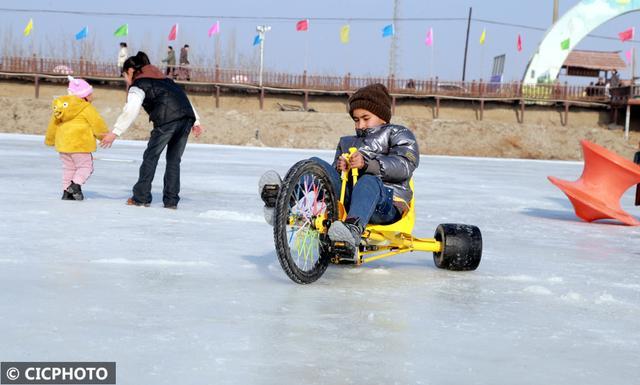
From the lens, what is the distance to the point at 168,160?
26.0 feet

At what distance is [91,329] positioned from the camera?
10.3ft

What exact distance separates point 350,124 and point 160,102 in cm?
2999

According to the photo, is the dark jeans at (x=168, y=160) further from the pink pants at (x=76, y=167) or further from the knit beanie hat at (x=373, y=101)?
the knit beanie hat at (x=373, y=101)

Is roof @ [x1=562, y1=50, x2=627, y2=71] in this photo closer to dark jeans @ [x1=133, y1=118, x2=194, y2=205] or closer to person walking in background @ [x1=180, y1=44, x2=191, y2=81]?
person walking in background @ [x1=180, y1=44, x2=191, y2=81]

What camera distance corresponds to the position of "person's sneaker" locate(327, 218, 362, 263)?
4.10m

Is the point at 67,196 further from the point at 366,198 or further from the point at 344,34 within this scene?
the point at 344,34

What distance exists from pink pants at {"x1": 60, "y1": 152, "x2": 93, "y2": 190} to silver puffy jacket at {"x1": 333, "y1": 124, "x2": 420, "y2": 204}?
3966mm

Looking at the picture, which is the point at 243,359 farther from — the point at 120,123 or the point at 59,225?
the point at 120,123

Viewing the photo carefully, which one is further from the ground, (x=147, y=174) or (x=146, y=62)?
(x=146, y=62)

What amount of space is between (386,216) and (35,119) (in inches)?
1354

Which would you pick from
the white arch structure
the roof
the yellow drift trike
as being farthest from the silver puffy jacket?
the roof


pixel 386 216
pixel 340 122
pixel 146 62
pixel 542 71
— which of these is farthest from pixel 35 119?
pixel 386 216

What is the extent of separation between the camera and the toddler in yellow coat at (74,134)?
789 centimetres

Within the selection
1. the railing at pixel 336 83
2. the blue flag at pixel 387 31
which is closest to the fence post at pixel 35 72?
the railing at pixel 336 83
